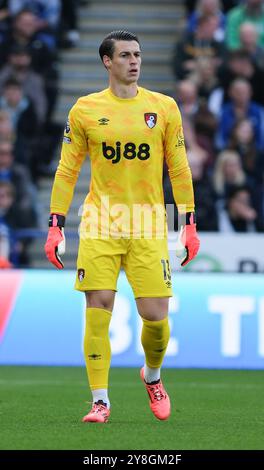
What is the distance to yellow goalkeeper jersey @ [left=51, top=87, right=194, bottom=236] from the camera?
8484 millimetres

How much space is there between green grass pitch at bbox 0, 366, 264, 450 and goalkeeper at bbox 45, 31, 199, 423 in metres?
0.38

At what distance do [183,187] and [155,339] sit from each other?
1.02 m

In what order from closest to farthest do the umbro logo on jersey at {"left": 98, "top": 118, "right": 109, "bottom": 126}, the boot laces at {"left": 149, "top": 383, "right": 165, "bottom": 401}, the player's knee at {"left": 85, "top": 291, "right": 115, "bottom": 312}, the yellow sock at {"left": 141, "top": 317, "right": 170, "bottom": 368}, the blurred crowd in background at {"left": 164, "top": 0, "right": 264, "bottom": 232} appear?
1. the player's knee at {"left": 85, "top": 291, "right": 115, "bottom": 312}
2. the umbro logo on jersey at {"left": 98, "top": 118, "right": 109, "bottom": 126}
3. the yellow sock at {"left": 141, "top": 317, "right": 170, "bottom": 368}
4. the boot laces at {"left": 149, "top": 383, "right": 165, "bottom": 401}
5. the blurred crowd in background at {"left": 164, "top": 0, "right": 264, "bottom": 232}

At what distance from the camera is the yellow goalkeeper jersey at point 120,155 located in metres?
8.48

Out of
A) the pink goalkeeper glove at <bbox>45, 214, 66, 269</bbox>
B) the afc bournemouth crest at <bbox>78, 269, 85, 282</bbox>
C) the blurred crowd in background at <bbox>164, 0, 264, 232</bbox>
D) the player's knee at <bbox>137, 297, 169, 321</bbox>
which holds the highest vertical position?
the blurred crowd in background at <bbox>164, 0, 264, 232</bbox>

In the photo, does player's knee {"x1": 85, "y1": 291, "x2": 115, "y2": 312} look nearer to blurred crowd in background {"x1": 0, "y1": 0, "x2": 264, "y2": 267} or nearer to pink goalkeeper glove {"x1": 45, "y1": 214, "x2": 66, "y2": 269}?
pink goalkeeper glove {"x1": 45, "y1": 214, "x2": 66, "y2": 269}

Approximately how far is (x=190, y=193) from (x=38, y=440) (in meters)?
2.17

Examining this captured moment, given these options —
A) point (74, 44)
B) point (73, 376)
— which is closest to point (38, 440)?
point (73, 376)

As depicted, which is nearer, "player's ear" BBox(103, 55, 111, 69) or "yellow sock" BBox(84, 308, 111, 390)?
"yellow sock" BBox(84, 308, 111, 390)

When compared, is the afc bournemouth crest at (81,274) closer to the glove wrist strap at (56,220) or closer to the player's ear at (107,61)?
the glove wrist strap at (56,220)

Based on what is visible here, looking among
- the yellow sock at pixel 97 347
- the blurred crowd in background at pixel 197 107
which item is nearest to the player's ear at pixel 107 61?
the yellow sock at pixel 97 347

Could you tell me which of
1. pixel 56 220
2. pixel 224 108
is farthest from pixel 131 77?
pixel 224 108

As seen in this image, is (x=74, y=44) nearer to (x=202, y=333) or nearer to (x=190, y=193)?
(x=202, y=333)

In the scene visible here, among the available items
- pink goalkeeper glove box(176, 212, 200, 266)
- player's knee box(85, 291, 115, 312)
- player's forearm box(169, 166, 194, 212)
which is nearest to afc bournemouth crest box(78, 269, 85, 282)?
player's knee box(85, 291, 115, 312)
